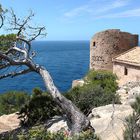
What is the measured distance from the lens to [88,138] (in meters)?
8.44

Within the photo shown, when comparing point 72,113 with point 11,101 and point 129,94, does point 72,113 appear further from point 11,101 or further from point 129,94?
point 11,101

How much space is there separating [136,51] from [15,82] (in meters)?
32.9

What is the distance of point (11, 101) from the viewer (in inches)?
910

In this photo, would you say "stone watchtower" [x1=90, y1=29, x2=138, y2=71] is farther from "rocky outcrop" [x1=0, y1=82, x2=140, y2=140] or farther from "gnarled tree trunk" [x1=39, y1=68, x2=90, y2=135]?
"gnarled tree trunk" [x1=39, y1=68, x2=90, y2=135]

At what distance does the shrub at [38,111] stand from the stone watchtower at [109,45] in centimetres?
1711

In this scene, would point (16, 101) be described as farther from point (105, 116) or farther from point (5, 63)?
point (105, 116)

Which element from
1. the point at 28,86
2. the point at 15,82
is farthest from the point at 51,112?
the point at 15,82

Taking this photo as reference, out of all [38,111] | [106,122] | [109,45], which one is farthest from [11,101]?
[109,45]

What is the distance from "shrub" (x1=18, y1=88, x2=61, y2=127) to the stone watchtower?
1711cm

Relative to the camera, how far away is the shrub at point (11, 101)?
894 inches

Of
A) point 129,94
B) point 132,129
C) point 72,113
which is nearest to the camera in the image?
point 132,129

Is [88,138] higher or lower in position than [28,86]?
higher

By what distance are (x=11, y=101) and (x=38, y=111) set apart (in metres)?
7.06

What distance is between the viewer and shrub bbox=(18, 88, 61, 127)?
1647 centimetres
